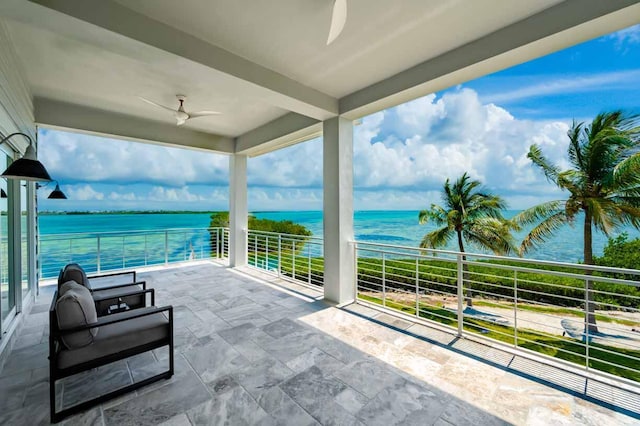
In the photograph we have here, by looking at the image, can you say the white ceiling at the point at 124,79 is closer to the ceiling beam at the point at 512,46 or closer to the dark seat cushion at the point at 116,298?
the ceiling beam at the point at 512,46

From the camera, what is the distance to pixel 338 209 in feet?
12.8

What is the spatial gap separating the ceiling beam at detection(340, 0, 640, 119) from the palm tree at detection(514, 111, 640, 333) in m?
6.75

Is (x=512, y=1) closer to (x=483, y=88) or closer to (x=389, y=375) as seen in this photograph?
(x=389, y=375)

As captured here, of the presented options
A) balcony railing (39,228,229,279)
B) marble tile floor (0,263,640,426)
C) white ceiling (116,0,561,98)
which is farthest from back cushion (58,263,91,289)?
balcony railing (39,228,229,279)

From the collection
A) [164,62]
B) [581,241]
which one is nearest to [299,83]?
[164,62]

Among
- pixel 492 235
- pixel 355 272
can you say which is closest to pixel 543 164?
pixel 492 235

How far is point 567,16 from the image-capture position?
6.56 ft

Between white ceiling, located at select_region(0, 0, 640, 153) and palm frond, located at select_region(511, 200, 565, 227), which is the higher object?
white ceiling, located at select_region(0, 0, 640, 153)

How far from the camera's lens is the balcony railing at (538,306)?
2.08 metres

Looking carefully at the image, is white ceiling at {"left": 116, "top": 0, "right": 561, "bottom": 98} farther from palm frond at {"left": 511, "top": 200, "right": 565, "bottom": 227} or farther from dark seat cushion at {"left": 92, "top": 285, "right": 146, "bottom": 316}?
palm frond at {"left": 511, "top": 200, "right": 565, "bottom": 227}

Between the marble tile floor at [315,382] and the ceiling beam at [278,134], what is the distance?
293cm

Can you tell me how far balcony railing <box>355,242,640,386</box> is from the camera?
2.08m

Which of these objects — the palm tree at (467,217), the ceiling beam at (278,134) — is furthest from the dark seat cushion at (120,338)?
the palm tree at (467,217)

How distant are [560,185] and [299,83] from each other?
8.85 meters
